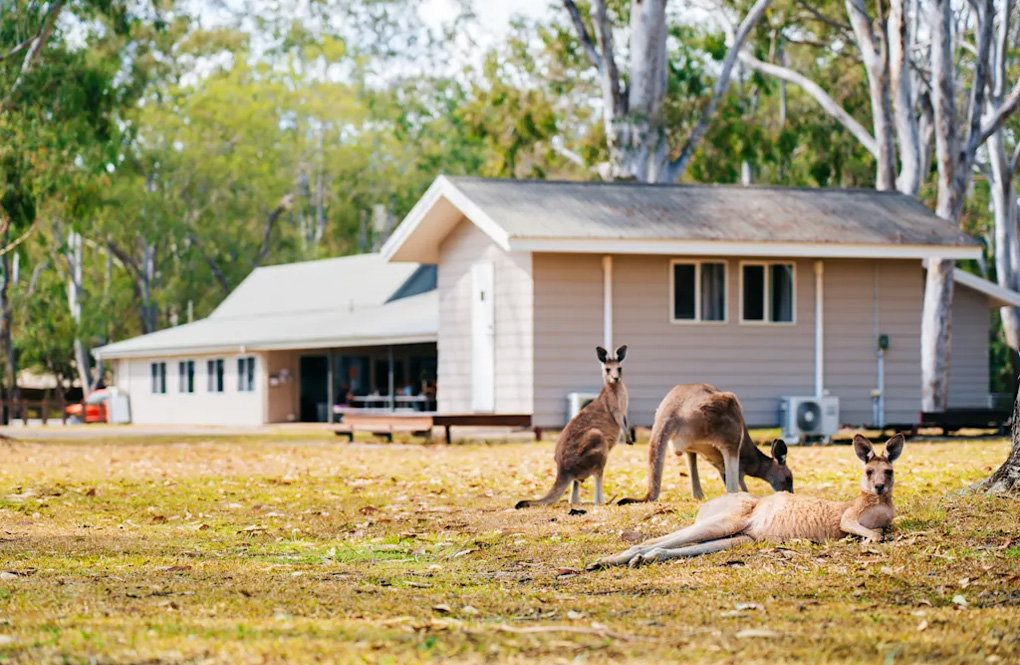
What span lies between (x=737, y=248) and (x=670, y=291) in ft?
4.92

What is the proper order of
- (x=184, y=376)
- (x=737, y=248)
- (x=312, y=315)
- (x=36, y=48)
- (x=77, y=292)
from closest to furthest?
(x=737, y=248) < (x=36, y=48) < (x=312, y=315) < (x=184, y=376) < (x=77, y=292)

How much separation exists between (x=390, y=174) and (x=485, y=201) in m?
42.6

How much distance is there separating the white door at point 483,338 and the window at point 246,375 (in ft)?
55.1

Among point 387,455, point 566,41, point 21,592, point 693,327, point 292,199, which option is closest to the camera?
point 21,592

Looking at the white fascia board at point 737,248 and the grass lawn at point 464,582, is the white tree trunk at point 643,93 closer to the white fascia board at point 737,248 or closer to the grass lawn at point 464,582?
the white fascia board at point 737,248

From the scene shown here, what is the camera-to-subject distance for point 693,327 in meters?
26.0

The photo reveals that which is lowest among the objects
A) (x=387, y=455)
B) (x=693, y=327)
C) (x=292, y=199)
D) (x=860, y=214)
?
(x=387, y=455)

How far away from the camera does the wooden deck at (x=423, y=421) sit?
2450 centimetres

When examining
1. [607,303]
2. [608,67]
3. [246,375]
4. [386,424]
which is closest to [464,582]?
[607,303]

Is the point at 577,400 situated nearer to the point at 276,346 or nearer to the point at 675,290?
the point at 675,290

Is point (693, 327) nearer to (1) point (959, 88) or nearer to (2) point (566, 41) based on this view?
(2) point (566, 41)

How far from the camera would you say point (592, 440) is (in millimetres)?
12719

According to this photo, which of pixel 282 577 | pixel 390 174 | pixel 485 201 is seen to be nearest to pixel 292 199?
pixel 390 174

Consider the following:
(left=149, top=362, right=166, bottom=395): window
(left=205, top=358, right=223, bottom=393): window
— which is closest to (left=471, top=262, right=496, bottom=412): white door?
(left=205, top=358, right=223, bottom=393): window
